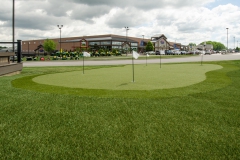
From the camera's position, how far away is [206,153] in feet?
10.6

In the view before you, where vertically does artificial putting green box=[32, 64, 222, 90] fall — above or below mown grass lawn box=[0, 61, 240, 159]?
above

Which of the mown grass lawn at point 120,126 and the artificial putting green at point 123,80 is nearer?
the mown grass lawn at point 120,126

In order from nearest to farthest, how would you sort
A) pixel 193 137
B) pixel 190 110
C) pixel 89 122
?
pixel 193 137, pixel 89 122, pixel 190 110

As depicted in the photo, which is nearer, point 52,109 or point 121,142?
point 121,142

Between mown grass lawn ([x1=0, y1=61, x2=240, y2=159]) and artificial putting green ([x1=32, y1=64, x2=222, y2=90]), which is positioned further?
artificial putting green ([x1=32, y1=64, x2=222, y2=90])

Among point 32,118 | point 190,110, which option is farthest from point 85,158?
point 190,110

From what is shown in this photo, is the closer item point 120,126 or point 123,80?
point 120,126

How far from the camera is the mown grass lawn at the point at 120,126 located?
329 centimetres

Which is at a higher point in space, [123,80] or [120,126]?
[123,80]

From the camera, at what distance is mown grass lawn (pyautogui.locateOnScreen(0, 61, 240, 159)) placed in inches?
129

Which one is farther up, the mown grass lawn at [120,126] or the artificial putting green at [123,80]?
the artificial putting green at [123,80]

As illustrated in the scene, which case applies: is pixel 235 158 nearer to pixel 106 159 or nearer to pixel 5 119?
pixel 106 159

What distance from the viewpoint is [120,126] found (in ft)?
14.0

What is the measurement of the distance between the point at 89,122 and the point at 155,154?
1792mm
